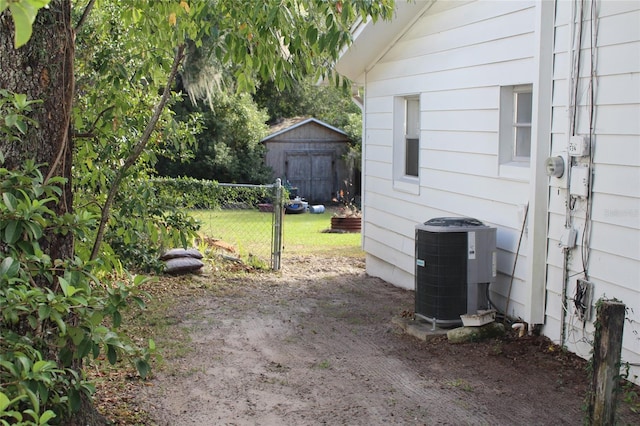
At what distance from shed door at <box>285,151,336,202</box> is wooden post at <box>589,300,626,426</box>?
26139 mm

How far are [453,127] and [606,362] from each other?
541 centimetres

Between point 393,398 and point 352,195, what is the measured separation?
2382cm

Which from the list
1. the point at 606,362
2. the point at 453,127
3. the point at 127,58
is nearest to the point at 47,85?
the point at 127,58

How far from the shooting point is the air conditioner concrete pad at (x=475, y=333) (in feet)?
23.6

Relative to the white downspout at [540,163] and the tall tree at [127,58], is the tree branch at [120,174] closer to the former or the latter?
the tall tree at [127,58]

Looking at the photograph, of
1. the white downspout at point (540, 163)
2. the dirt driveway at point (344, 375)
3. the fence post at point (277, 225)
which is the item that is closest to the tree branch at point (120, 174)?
the dirt driveway at point (344, 375)

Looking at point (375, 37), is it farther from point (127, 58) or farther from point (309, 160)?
point (309, 160)

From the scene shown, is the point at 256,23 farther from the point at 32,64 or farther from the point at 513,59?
the point at 513,59

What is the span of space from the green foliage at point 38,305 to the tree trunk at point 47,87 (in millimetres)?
444

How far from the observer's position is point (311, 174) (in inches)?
1185

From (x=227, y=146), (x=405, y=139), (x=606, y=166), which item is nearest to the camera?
(x=606, y=166)

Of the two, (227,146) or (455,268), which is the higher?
(227,146)

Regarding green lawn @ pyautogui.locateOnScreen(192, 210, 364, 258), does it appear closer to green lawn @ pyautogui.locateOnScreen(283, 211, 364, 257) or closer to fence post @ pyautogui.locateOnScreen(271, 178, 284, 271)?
green lawn @ pyautogui.locateOnScreen(283, 211, 364, 257)

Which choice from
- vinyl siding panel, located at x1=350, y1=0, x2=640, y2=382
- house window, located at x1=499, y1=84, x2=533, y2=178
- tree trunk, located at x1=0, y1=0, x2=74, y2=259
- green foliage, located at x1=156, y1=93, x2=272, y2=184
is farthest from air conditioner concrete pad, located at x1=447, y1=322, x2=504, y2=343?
green foliage, located at x1=156, y1=93, x2=272, y2=184
